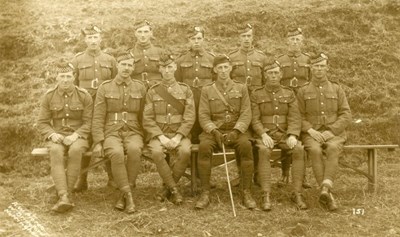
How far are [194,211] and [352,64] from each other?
16.2ft

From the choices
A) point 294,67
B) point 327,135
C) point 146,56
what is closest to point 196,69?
point 146,56

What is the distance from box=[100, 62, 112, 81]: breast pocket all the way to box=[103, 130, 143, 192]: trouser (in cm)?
84

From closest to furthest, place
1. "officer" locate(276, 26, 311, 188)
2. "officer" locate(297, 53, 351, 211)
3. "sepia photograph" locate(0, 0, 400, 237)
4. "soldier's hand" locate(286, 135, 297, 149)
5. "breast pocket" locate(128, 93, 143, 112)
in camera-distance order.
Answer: "sepia photograph" locate(0, 0, 400, 237), "soldier's hand" locate(286, 135, 297, 149), "officer" locate(297, 53, 351, 211), "breast pocket" locate(128, 93, 143, 112), "officer" locate(276, 26, 311, 188)

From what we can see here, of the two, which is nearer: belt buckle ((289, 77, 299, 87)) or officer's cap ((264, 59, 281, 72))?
officer's cap ((264, 59, 281, 72))

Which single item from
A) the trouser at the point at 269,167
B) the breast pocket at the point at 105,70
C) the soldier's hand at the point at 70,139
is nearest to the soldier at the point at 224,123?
the trouser at the point at 269,167

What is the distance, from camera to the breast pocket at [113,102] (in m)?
5.97

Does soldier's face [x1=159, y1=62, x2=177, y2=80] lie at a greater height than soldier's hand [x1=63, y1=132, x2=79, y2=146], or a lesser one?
greater

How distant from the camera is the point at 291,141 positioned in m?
5.87

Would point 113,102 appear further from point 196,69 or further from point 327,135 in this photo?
point 327,135

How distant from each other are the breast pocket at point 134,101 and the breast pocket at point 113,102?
13 centimetres

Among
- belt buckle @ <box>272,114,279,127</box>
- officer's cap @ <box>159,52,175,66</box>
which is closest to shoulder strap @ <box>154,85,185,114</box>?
officer's cap @ <box>159,52,175,66</box>

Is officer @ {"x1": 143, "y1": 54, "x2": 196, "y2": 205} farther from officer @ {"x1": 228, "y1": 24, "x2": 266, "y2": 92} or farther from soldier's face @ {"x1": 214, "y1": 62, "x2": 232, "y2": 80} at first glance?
officer @ {"x1": 228, "y1": 24, "x2": 266, "y2": 92}

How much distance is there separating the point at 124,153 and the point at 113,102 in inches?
24.4

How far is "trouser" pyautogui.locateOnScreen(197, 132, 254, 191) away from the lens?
5.74m
